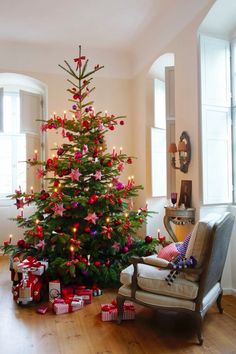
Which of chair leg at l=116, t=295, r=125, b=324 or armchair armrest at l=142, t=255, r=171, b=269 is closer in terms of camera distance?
armchair armrest at l=142, t=255, r=171, b=269

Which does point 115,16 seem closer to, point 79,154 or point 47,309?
point 79,154

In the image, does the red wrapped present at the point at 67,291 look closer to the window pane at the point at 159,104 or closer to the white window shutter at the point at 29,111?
the window pane at the point at 159,104

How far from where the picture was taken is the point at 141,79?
5.58 m

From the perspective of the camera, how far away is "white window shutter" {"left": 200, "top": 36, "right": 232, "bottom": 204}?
146 inches

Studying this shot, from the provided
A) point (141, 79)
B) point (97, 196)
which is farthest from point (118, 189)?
point (141, 79)

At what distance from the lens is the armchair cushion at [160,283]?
8.70 ft

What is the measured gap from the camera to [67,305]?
3.22 meters

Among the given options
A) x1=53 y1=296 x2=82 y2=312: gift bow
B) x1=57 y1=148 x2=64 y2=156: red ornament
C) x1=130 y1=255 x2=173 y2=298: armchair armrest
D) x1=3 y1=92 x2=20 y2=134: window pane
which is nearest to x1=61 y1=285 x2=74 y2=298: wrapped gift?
x1=53 y1=296 x2=82 y2=312: gift bow

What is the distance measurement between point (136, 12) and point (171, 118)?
153 centimetres

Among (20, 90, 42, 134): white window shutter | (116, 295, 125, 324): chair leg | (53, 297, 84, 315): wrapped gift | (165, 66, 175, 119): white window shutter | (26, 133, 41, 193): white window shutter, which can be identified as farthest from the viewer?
(26, 133, 41, 193): white window shutter

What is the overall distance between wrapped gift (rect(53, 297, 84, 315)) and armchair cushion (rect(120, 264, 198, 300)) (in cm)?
66

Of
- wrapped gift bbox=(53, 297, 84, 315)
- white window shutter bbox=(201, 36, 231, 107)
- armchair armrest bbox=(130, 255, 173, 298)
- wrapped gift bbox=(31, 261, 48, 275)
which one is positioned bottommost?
wrapped gift bbox=(53, 297, 84, 315)

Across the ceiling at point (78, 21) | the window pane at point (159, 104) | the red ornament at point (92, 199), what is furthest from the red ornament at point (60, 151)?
the window pane at point (159, 104)

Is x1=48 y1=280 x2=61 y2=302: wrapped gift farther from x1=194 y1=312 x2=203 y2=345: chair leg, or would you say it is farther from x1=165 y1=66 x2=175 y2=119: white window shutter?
x1=165 y1=66 x2=175 y2=119: white window shutter
